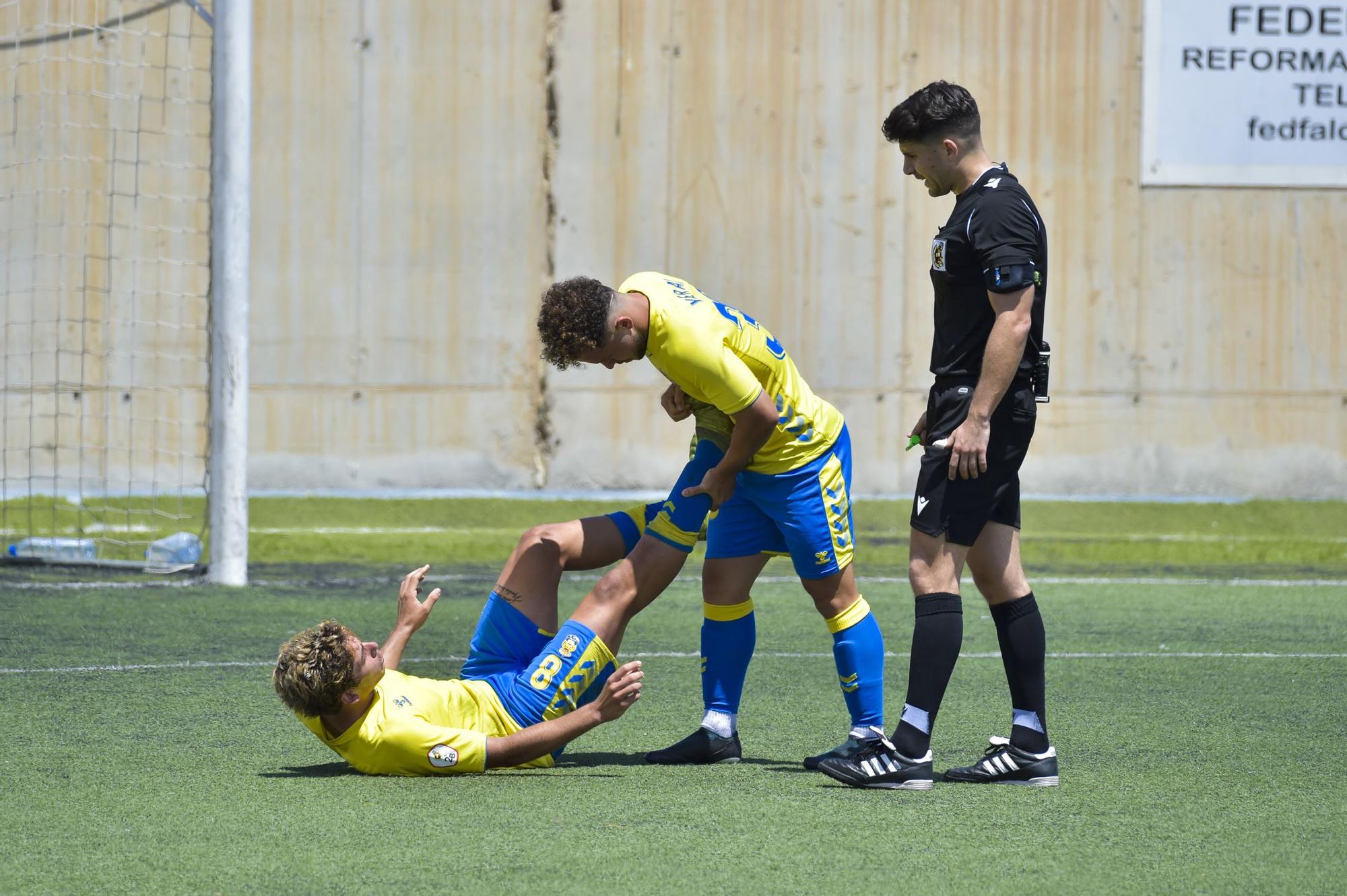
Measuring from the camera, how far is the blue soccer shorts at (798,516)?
4.34 m

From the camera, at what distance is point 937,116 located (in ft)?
13.4

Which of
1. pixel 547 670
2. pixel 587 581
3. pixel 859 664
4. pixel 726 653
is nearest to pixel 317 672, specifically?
pixel 547 670

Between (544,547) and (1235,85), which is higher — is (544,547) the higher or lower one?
the lower one

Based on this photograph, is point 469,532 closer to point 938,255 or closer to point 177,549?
point 177,549

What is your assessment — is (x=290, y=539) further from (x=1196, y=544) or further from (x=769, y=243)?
(x=1196, y=544)

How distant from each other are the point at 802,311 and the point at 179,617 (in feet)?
19.1

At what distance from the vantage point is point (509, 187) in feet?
37.6

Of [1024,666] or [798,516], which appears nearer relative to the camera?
[1024,666]

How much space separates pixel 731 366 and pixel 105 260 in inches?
317

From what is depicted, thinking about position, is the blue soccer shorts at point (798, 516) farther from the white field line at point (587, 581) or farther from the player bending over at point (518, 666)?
the white field line at point (587, 581)

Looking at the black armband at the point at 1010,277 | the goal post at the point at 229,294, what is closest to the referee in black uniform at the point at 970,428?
the black armband at the point at 1010,277

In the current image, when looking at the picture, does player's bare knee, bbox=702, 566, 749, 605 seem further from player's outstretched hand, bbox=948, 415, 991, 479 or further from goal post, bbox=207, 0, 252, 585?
goal post, bbox=207, 0, 252, 585

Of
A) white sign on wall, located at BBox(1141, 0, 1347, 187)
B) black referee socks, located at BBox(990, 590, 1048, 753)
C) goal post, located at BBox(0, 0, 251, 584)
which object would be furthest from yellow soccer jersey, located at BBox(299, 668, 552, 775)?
white sign on wall, located at BBox(1141, 0, 1347, 187)

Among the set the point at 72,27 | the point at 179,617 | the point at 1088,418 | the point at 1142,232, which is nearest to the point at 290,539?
→ the point at 179,617
